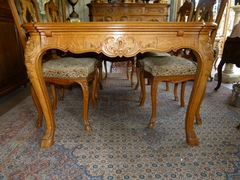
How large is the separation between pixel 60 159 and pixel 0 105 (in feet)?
4.53

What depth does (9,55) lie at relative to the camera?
233 centimetres

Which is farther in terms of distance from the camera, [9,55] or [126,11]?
[126,11]

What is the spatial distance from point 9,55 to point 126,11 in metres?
2.29

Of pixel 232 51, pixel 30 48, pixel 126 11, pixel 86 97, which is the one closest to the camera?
pixel 30 48

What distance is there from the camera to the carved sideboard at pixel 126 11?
3.54 metres

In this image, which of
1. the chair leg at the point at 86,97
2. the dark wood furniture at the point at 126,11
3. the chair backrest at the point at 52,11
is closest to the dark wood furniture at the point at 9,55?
the chair backrest at the point at 52,11

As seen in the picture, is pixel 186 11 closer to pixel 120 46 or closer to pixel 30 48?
pixel 120 46

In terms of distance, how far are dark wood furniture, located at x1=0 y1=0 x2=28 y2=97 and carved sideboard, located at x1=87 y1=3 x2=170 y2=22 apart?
64.9 inches

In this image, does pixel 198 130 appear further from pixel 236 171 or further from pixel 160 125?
pixel 236 171

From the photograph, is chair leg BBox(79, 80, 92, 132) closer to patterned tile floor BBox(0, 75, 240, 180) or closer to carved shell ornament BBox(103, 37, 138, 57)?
patterned tile floor BBox(0, 75, 240, 180)

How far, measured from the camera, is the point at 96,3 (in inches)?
137

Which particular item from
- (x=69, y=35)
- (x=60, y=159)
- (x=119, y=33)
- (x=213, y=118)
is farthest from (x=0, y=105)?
(x=213, y=118)

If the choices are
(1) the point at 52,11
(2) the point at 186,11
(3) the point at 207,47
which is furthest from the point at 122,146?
(2) the point at 186,11

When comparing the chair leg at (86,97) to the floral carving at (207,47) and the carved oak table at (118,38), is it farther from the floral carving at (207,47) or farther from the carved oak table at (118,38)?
the floral carving at (207,47)
